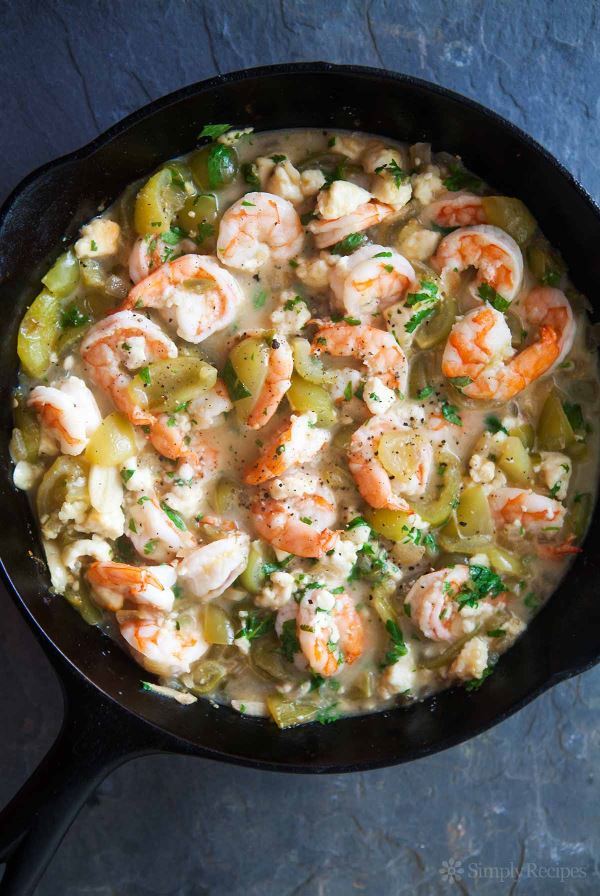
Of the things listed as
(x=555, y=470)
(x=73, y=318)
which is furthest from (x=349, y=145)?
(x=555, y=470)

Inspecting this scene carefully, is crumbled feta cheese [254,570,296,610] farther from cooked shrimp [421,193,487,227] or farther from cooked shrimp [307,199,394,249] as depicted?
cooked shrimp [421,193,487,227]

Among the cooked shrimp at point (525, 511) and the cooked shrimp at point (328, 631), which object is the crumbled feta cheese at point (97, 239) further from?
the cooked shrimp at point (525, 511)

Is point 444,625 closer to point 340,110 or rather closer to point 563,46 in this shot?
point 340,110

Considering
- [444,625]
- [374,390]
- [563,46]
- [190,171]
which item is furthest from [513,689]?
[563,46]

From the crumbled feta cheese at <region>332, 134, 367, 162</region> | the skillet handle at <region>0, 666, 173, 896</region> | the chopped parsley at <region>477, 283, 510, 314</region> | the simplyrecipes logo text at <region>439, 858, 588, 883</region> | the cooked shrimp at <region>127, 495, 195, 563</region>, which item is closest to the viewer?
the skillet handle at <region>0, 666, 173, 896</region>

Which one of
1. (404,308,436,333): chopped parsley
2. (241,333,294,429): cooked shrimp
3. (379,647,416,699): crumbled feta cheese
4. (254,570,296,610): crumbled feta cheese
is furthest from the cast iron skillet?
(241,333,294,429): cooked shrimp

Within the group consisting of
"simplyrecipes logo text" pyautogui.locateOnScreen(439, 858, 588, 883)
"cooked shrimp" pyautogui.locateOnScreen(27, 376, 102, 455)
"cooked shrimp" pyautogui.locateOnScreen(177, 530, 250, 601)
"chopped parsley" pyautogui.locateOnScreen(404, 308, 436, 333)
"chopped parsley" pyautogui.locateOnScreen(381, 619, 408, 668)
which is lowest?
"simplyrecipes logo text" pyautogui.locateOnScreen(439, 858, 588, 883)
